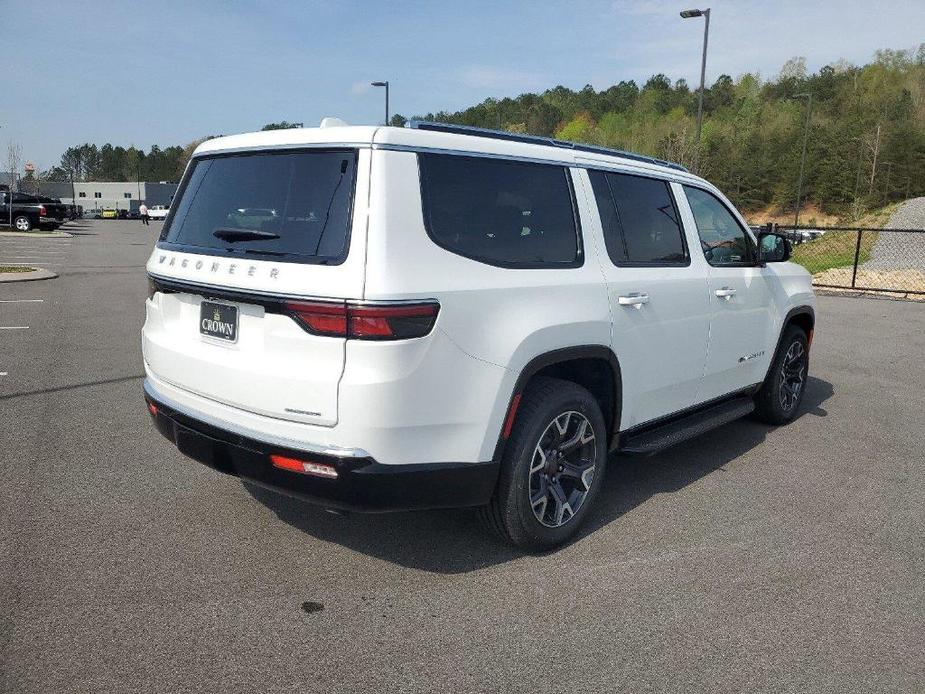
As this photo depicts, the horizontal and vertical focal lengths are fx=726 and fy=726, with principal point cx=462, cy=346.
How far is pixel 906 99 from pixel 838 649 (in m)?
76.9

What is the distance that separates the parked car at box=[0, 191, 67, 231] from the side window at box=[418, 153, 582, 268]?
3509 centimetres

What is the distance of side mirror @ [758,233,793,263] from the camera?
5234 millimetres

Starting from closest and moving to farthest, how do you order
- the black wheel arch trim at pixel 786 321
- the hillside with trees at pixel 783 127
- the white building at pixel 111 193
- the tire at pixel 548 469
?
the tire at pixel 548 469 → the black wheel arch trim at pixel 786 321 → the hillside with trees at pixel 783 127 → the white building at pixel 111 193

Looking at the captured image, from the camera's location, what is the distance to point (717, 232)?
15.9ft

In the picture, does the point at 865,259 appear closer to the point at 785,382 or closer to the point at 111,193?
the point at 785,382

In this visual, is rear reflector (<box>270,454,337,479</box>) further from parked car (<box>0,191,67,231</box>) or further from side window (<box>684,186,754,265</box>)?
parked car (<box>0,191,67,231</box>)

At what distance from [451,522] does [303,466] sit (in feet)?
4.01

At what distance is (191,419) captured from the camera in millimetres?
3336

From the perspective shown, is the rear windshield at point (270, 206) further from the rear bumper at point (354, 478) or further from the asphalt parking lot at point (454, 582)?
the asphalt parking lot at point (454, 582)

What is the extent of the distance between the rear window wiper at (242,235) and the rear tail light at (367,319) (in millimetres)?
401

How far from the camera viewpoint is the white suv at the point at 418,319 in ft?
9.27

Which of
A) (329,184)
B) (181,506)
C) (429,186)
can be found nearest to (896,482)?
(429,186)

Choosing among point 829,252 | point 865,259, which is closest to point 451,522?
point 865,259

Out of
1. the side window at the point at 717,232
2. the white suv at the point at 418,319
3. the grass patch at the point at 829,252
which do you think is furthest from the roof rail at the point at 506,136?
the grass patch at the point at 829,252
